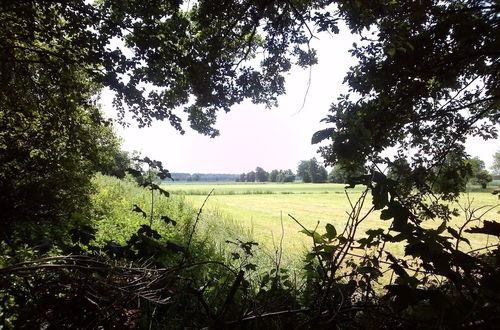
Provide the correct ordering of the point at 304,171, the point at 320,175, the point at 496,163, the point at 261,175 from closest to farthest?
the point at 496,163
the point at 320,175
the point at 304,171
the point at 261,175

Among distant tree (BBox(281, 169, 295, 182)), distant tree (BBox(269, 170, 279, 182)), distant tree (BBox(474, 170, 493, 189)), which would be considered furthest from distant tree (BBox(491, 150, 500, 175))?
distant tree (BBox(269, 170, 279, 182))

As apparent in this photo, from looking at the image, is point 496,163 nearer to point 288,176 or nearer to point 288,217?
point 288,217

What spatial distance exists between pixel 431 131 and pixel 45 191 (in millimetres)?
9561

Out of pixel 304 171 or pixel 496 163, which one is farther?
pixel 304 171

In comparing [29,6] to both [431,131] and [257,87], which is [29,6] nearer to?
[257,87]

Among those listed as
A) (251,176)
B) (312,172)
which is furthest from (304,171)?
(251,176)

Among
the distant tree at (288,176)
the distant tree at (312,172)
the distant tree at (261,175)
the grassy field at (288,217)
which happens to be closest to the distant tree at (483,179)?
the grassy field at (288,217)

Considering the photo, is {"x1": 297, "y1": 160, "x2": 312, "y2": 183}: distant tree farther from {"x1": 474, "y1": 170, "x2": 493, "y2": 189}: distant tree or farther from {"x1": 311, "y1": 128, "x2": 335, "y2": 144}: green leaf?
{"x1": 311, "y1": 128, "x2": 335, "y2": 144}: green leaf

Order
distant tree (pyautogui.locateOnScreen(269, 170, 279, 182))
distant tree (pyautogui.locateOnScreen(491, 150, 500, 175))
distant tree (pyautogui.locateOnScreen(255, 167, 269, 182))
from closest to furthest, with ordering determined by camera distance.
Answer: distant tree (pyautogui.locateOnScreen(491, 150, 500, 175)) < distant tree (pyautogui.locateOnScreen(269, 170, 279, 182)) < distant tree (pyautogui.locateOnScreen(255, 167, 269, 182))

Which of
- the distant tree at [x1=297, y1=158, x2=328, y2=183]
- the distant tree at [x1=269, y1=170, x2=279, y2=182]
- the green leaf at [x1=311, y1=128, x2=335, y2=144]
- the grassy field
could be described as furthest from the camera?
the distant tree at [x1=269, y1=170, x2=279, y2=182]

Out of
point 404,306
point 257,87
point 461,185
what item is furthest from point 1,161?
point 461,185

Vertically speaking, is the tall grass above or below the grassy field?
above

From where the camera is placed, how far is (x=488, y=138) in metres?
4.89

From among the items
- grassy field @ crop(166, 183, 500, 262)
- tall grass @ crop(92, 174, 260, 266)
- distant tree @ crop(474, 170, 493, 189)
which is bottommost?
grassy field @ crop(166, 183, 500, 262)
